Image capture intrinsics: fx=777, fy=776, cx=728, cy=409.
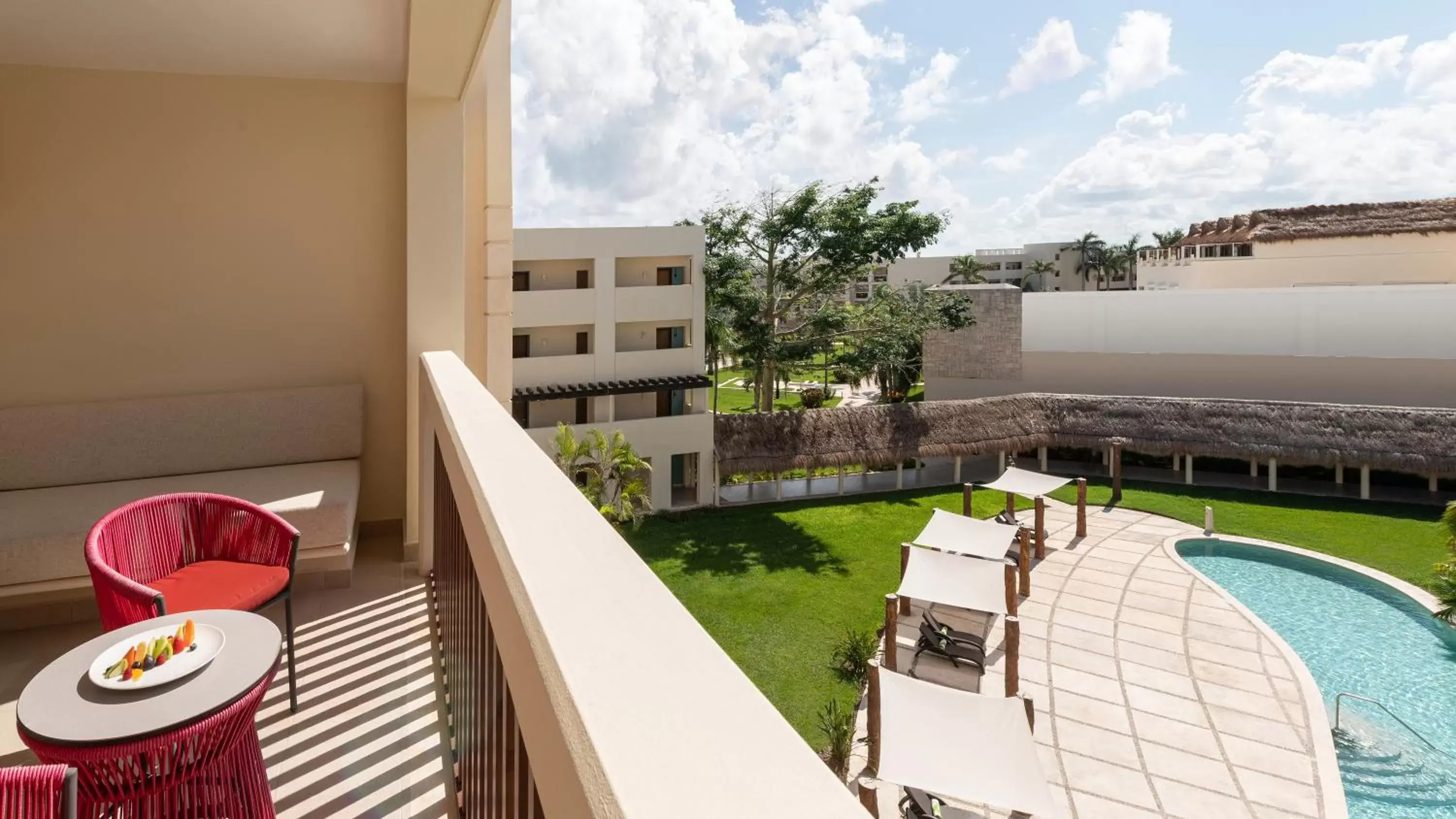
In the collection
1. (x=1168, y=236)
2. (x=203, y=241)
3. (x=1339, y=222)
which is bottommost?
(x=203, y=241)

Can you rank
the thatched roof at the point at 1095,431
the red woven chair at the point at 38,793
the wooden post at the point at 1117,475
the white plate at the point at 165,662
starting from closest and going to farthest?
1. the red woven chair at the point at 38,793
2. the white plate at the point at 165,662
3. the wooden post at the point at 1117,475
4. the thatched roof at the point at 1095,431

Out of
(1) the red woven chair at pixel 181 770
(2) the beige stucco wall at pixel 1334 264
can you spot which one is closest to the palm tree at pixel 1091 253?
(2) the beige stucco wall at pixel 1334 264

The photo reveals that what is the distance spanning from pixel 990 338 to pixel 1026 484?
8669 mm

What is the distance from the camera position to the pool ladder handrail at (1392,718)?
8430 mm

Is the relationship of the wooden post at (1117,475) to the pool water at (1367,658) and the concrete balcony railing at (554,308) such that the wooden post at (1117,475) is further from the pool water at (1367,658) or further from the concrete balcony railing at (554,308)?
the concrete balcony railing at (554,308)

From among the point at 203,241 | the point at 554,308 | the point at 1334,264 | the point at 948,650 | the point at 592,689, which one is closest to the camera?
the point at 592,689

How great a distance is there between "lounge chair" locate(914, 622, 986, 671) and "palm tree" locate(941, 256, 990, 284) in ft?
136

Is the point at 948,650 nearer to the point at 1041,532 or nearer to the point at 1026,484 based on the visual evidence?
the point at 1041,532

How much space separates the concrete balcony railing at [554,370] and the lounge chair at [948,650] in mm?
10964

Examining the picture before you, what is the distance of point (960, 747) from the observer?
21.4 ft

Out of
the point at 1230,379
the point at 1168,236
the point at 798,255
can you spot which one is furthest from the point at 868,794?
the point at 1168,236

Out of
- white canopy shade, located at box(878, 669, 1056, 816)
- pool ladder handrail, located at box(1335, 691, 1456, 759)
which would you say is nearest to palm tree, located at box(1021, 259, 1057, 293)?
pool ladder handrail, located at box(1335, 691, 1456, 759)

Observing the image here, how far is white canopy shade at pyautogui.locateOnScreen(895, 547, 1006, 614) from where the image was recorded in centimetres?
977

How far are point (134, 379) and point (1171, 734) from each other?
9472mm
